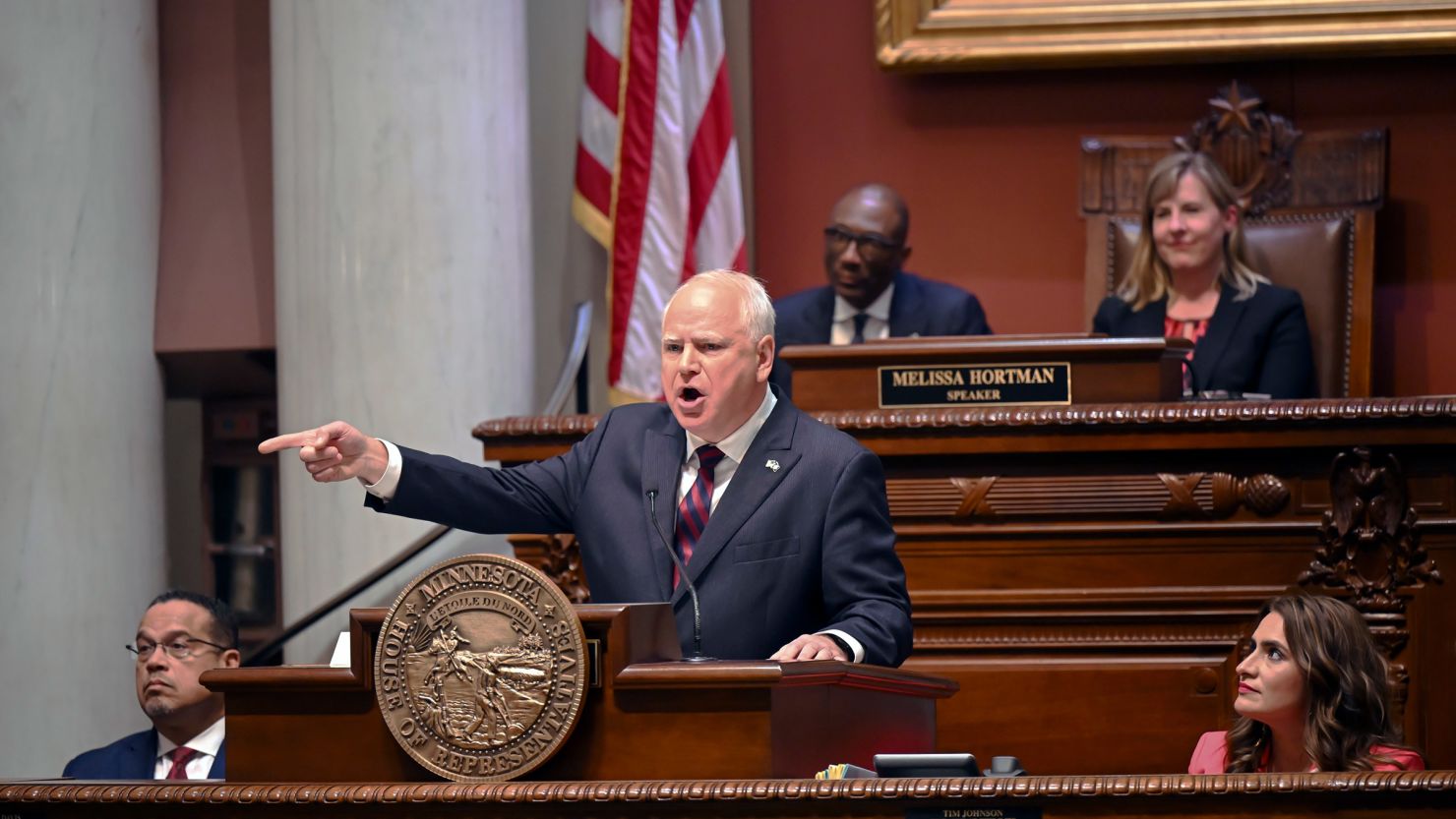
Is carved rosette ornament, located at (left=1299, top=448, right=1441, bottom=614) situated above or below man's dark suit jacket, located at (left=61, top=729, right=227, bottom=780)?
above

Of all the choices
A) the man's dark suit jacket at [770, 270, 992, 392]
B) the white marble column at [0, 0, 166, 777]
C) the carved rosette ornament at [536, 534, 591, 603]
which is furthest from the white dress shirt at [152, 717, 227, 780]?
the man's dark suit jacket at [770, 270, 992, 392]

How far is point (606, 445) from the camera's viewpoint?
3053mm

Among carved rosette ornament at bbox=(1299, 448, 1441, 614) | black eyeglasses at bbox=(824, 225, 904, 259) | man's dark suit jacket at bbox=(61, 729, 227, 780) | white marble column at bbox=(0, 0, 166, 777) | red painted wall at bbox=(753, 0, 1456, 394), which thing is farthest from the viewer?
red painted wall at bbox=(753, 0, 1456, 394)

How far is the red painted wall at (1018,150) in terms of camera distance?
621cm

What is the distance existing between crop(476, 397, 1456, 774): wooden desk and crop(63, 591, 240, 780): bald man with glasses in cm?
144

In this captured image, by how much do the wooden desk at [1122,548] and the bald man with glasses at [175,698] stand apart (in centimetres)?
144

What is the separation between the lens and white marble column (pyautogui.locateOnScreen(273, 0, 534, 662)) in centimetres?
545

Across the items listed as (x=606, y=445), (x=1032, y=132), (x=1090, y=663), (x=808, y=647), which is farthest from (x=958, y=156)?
(x=808, y=647)

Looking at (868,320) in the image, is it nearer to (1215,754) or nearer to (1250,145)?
(1250,145)

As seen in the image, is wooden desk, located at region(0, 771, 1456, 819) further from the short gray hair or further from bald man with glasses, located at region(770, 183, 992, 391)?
bald man with glasses, located at region(770, 183, 992, 391)

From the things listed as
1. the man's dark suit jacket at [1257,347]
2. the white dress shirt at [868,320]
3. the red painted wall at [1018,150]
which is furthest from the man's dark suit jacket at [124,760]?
the red painted wall at [1018,150]

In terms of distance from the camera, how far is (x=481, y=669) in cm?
222

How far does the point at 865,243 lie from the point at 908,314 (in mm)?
239

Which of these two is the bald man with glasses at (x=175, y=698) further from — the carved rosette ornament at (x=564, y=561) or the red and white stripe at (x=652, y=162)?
the red and white stripe at (x=652, y=162)
